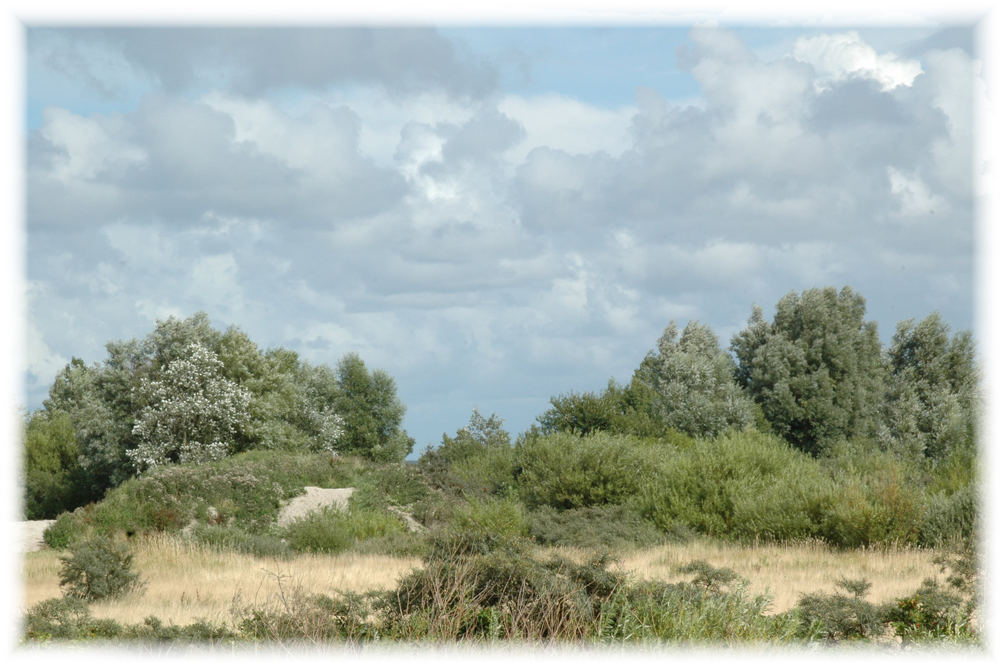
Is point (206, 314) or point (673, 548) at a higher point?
point (206, 314)

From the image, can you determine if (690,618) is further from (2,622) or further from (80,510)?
(80,510)

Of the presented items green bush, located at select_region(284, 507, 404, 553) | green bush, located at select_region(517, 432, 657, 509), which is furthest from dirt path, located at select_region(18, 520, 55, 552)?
green bush, located at select_region(517, 432, 657, 509)

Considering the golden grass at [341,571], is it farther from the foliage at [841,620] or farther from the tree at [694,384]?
the tree at [694,384]

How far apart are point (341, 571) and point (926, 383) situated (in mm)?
39604

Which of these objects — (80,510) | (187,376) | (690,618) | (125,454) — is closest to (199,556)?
(80,510)

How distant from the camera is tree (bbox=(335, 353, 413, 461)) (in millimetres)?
49312

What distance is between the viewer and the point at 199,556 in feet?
52.2

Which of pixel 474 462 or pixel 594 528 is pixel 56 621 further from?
pixel 474 462

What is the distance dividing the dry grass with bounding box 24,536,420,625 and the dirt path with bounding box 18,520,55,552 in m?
2.41

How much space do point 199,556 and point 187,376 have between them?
19257 millimetres

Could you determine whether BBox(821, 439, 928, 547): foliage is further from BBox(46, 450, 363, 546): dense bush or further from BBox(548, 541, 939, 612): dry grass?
BBox(46, 450, 363, 546): dense bush

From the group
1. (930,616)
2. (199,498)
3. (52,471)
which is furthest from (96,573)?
(52,471)

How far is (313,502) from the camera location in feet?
75.9

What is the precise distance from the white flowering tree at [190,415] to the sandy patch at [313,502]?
10141 mm
